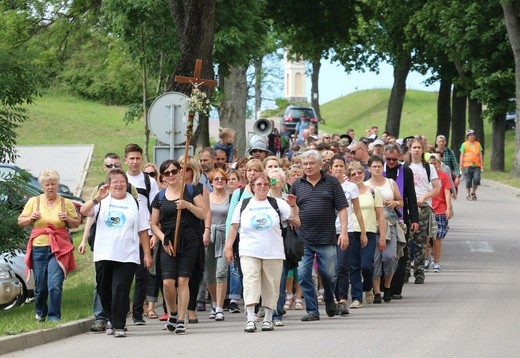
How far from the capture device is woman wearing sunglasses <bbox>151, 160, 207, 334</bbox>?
1437 centimetres

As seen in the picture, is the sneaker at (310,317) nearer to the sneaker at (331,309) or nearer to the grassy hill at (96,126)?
the sneaker at (331,309)

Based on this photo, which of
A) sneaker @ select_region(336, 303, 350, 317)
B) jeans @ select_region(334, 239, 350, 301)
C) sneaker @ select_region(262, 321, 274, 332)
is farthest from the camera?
jeans @ select_region(334, 239, 350, 301)

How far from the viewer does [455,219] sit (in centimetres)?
3117

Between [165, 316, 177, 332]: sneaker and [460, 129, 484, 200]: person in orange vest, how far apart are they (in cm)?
2228

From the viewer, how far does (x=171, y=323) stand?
14.4m

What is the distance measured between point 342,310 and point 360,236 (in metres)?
1.10

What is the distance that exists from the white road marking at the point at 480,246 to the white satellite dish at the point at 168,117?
7355 mm

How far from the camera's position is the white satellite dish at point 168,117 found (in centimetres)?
1925

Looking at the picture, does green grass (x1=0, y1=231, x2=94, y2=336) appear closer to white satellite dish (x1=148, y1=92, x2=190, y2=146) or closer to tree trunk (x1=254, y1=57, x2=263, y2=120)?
white satellite dish (x1=148, y1=92, x2=190, y2=146)

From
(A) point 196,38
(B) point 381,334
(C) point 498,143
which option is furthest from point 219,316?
(C) point 498,143

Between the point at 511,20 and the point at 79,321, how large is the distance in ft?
101

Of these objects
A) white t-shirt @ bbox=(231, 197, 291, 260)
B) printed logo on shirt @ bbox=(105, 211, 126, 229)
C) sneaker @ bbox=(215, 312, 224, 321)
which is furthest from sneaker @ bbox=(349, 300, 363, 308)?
printed logo on shirt @ bbox=(105, 211, 126, 229)

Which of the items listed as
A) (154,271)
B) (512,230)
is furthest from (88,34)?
(154,271)

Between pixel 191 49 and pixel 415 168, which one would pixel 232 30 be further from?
pixel 415 168
